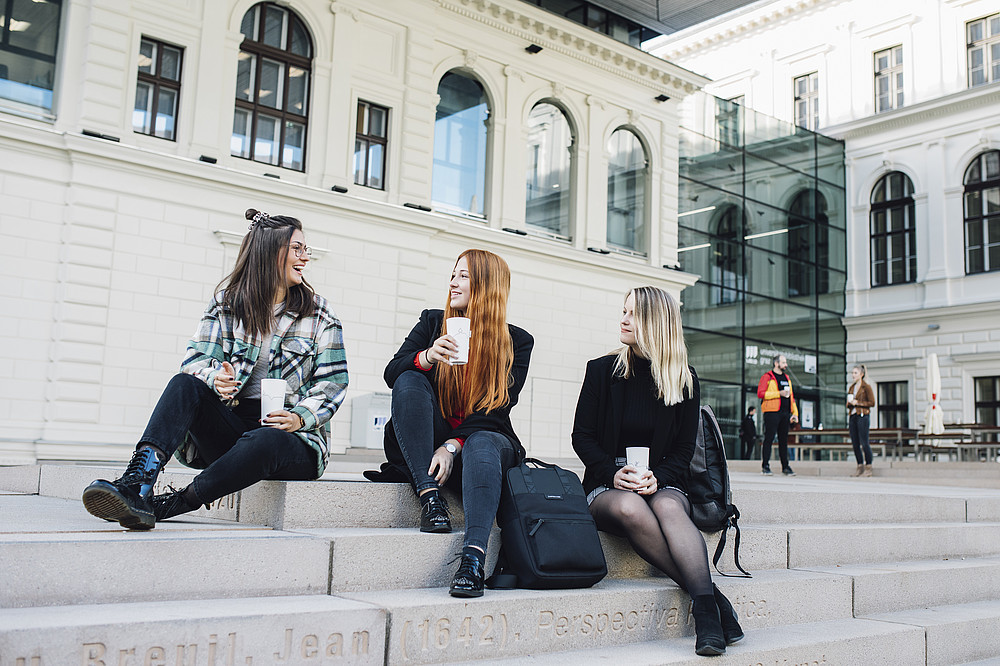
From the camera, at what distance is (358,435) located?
50.9ft

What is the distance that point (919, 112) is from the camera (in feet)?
89.4

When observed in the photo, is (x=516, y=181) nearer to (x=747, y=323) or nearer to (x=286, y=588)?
(x=747, y=323)

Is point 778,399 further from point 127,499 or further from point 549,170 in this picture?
point 127,499

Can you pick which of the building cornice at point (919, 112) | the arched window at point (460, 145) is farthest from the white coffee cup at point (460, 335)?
the building cornice at point (919, 112)

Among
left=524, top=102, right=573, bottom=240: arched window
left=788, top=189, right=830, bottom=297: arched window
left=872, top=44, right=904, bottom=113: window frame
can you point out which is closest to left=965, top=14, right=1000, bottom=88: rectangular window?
left=872, top=44, right=904, bottom=113: window frame

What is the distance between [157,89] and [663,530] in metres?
13.4

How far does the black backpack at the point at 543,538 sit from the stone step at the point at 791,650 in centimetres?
32

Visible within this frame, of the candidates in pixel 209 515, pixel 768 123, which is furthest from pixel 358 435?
pixel 768 123

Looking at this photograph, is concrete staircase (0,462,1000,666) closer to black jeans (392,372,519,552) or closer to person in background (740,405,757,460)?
black jeans (392,372,519,552)

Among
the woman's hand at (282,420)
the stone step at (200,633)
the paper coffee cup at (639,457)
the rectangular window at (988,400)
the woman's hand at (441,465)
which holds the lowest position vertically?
the stone step at (200,633)

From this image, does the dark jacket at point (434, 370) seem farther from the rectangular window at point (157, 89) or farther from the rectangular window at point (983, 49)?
the rectangular window at point (983, 49)

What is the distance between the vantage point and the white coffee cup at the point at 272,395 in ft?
12.6

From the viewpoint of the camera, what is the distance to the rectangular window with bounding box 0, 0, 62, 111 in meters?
13.4

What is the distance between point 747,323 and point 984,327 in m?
6.96
